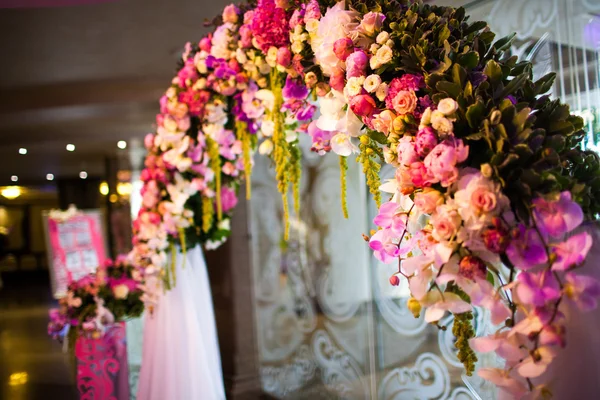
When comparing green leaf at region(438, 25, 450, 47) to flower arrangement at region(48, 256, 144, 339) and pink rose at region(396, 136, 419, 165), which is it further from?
flower arrangement at region(48, 256, 144, 339)

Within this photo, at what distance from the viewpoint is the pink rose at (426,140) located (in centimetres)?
119

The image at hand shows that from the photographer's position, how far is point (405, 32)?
138 cm

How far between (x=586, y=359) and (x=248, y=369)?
366 cm

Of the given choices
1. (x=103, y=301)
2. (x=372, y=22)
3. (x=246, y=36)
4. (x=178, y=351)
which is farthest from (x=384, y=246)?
(x=103, y=301)

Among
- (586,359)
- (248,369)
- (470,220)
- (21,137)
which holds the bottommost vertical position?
(248,369)

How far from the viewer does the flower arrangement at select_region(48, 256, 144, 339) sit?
9.46 feet

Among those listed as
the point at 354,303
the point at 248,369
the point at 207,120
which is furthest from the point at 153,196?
the point at 248,369

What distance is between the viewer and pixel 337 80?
4.99 feet

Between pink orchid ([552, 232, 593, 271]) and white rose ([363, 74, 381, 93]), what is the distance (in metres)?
0.60

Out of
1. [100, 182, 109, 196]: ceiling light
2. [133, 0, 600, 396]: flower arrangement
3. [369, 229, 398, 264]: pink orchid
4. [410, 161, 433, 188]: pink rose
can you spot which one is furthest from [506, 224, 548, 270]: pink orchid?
[100, 182, 109, 196]: ceiling light

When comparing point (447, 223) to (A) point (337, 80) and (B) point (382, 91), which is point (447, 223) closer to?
(B) point (382, 91)

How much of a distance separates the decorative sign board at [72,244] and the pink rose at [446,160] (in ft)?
14.1

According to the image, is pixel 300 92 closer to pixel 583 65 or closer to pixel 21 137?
pixel 583 65

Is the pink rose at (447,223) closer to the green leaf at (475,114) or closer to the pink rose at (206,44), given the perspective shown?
the green leaf at (475,114)
